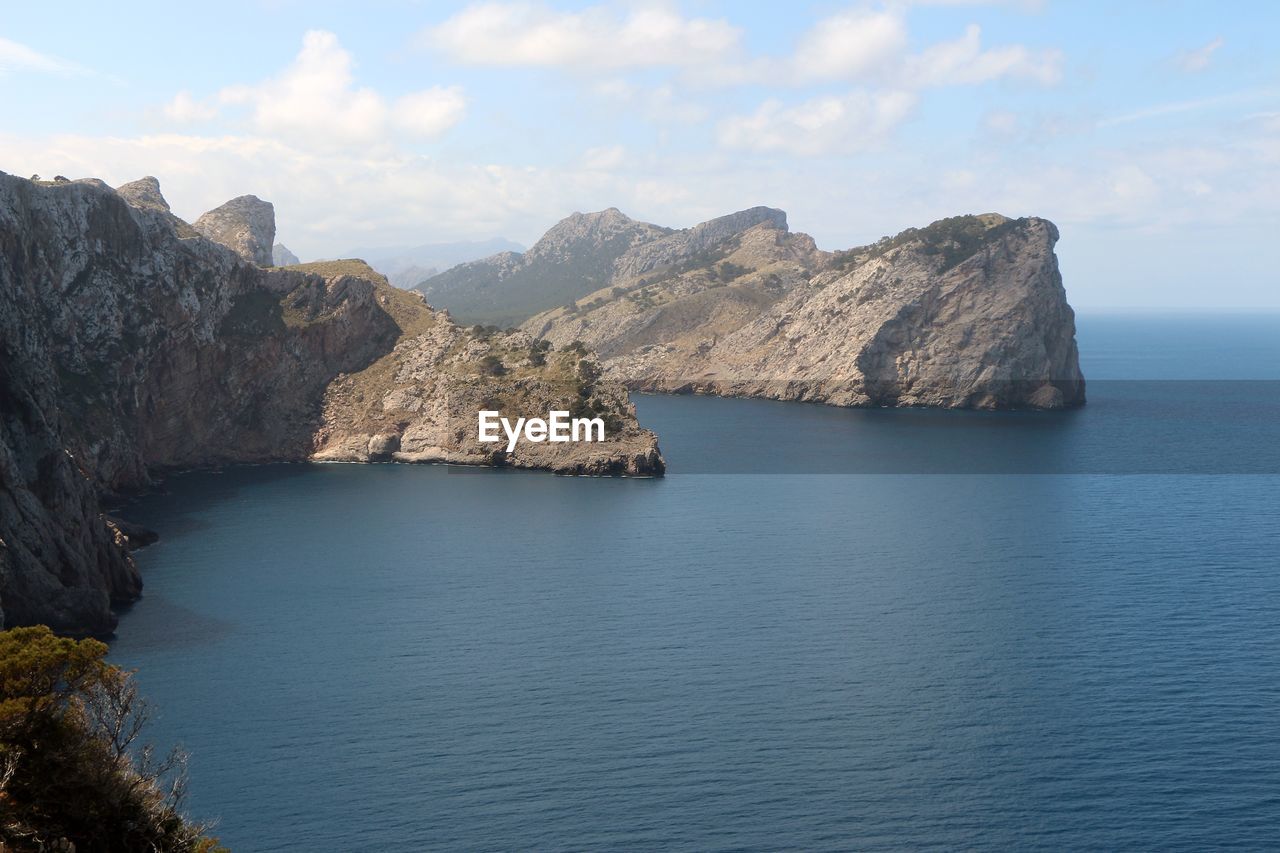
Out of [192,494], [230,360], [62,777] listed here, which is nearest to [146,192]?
[230,360]

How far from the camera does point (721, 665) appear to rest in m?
75.5

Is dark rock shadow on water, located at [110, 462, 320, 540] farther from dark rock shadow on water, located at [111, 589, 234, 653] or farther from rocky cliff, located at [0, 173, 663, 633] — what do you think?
dark rock shadow on water, located at [111, 589, 234, 653]

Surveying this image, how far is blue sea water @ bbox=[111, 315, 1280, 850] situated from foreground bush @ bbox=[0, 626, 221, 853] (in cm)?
1099

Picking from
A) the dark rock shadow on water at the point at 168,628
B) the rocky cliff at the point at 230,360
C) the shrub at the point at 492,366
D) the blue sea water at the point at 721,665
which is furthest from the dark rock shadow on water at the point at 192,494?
the shrub at the point at 492,366

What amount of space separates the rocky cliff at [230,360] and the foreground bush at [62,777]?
1912 inches

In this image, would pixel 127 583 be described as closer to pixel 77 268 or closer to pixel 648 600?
pixel 648 600

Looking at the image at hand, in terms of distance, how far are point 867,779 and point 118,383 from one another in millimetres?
102224

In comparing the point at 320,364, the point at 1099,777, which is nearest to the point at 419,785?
the point at 1099,777

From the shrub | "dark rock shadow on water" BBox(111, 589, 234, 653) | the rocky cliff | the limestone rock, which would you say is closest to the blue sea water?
"dark rock shadow on water" BBox(111, 589, 234, 653)

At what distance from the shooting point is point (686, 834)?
174 ft

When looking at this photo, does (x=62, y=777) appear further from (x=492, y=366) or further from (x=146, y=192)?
(x=146, y=192)

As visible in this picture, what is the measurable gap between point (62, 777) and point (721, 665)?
4208 cm

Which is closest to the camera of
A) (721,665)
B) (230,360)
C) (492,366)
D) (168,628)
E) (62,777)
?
(62,777)

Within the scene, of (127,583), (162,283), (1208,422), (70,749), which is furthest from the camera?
(1208,422)
